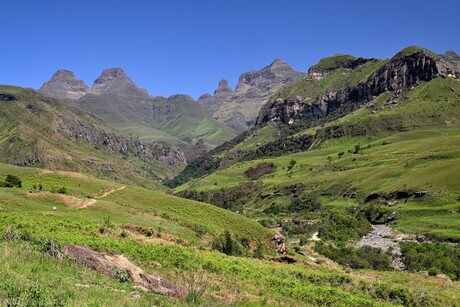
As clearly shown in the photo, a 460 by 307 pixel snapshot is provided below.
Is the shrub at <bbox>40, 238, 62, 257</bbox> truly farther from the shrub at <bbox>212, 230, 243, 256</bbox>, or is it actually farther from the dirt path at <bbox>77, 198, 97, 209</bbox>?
the dirt path at <bbox>77, 198, 97, 209</bbox>

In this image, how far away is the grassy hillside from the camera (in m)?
16.2

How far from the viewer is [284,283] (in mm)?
28719

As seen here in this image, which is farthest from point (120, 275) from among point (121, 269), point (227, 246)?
point (227, 246)

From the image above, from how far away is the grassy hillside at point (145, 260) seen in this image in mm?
16172

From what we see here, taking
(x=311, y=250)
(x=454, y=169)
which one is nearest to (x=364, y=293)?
(x=311, y=250)

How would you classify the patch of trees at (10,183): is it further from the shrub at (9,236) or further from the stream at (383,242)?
the stream at (383,242)

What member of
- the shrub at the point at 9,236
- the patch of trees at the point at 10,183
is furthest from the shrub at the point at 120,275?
the patch of trees at the point at 10,183

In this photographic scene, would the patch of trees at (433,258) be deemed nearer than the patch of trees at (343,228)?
Yes

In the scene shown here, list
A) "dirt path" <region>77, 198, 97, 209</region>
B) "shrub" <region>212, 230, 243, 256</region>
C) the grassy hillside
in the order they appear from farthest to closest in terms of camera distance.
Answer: "dirt path" <region>77, 198, 97, 209</region>, "shrub" <region>212, 230, 243, 256</region>, the grassy hillside

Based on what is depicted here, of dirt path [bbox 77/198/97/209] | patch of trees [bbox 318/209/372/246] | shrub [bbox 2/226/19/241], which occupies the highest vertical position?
dirt path [bbox 77/198/97/209]

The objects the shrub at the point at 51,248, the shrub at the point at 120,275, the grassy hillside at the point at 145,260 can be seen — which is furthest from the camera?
the shrub at the point at 51,248

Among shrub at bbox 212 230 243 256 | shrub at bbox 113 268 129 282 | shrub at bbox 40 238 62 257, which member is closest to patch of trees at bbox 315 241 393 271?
shrub at bbox 212 230 243 256

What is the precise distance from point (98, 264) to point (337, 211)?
125940 mm

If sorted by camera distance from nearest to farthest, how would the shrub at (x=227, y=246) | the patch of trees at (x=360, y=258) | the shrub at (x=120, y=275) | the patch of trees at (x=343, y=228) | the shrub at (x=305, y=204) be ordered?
the shrub at (x=120, y=275) < the shrub at (x=227, y=246) < the patch of trees at (x=360, y=258) < the patch of trees at (x=343, y=228) < the shrub at (x=305, y=204)
